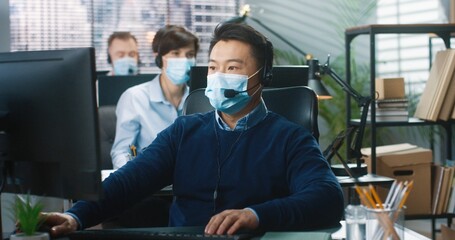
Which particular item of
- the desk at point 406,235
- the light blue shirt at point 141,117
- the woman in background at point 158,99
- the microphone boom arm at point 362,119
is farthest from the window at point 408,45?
the desk at point 406,235

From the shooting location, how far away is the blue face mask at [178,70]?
12.1 ft

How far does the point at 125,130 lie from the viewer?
3430 mm

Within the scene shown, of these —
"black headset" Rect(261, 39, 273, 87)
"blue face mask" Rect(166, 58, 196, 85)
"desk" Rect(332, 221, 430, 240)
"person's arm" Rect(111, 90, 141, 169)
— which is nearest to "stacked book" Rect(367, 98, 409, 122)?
"blue face mask" Rect(166, 58, 196, 85)

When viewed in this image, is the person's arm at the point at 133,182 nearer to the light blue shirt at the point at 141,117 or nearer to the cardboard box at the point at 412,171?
the light blue shirt at the point at 141,117

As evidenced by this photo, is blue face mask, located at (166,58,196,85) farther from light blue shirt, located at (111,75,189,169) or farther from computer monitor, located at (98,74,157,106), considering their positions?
computer monitor, located at (98,74,157,106)

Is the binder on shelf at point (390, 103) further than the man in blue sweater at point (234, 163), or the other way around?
the binder on shelf at point (390, 103)

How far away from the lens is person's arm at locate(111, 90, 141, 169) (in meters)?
3.37

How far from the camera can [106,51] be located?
17.4 ft

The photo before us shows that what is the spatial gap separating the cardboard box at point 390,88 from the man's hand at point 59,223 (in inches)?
105

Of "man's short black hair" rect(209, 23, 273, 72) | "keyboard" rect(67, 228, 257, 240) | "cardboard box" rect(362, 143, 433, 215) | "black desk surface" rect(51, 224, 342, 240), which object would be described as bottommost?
"cardboard box" rect(362, 143, 433, 215)

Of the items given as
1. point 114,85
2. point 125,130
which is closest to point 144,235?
point 125,130

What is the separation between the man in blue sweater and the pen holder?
343 millimetres

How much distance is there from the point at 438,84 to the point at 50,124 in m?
2.96

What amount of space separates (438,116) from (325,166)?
7.48 ft
